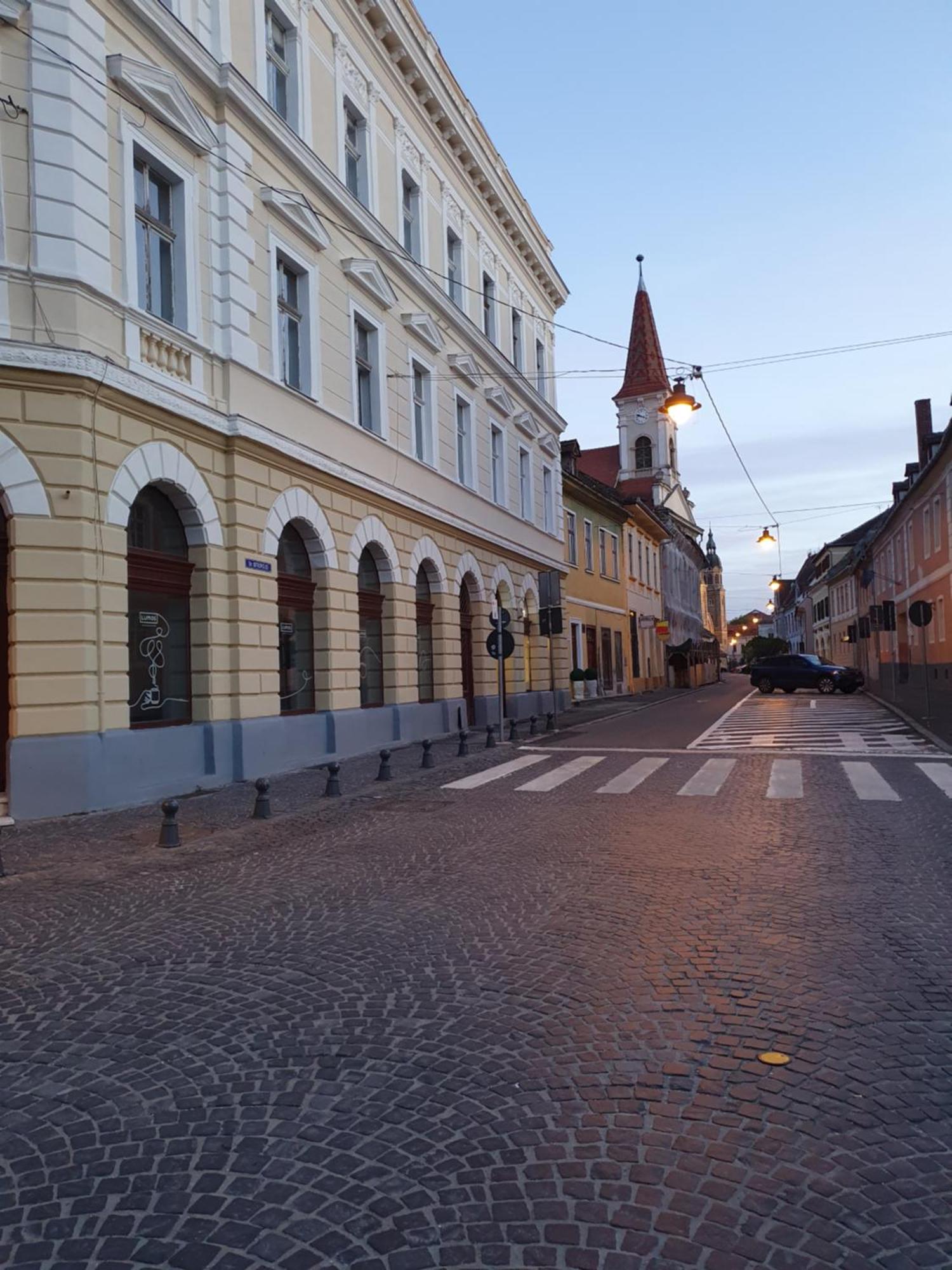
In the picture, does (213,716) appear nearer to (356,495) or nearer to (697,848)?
(356,495)

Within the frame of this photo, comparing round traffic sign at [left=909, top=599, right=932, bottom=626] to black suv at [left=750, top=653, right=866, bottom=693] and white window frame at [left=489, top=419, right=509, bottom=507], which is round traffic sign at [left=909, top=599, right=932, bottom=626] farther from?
black suv at [left=750, top=653, right=866, bottom=693]

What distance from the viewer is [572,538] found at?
36.2 m

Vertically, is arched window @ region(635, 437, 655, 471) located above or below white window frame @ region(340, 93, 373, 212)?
above

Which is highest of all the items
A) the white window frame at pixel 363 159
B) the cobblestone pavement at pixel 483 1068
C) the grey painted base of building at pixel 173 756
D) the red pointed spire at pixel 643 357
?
the red pointed spire at pixel 643 357

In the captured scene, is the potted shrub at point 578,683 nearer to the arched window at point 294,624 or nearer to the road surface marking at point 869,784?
the arched window at point 294,624

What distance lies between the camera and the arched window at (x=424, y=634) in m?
20.8

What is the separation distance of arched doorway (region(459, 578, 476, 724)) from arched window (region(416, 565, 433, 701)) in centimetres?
199

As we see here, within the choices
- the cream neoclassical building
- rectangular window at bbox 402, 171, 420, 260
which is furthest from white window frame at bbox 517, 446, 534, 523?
rectangular window at bbox 402, 171, 420, 260

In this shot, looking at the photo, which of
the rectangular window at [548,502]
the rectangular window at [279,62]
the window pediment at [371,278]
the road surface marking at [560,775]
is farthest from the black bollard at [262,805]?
the rectangular window at [548,502]

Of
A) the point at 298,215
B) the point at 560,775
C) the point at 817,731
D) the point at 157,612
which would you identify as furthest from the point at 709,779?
the point at 298,215

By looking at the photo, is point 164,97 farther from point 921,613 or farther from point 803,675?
point 803,675

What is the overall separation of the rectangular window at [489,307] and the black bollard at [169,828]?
19781mm

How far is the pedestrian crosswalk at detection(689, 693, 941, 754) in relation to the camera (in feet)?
54.0

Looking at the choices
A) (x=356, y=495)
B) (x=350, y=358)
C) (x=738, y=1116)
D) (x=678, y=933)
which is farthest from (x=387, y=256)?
(x=738, y=1116)
